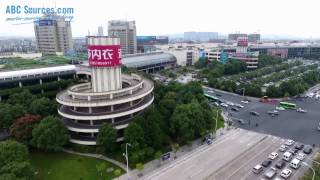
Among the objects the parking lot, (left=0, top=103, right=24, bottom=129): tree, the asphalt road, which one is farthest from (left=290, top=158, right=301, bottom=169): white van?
(left=0, top=103, right=24, bottom=129): tree

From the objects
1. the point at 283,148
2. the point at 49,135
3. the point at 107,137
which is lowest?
the point at 283,148

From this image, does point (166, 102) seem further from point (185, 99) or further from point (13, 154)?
point (13, 154)

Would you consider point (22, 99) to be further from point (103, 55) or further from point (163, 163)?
point (163, 163)

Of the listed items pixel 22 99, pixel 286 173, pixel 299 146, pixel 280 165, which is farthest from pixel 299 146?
pixel 22 99

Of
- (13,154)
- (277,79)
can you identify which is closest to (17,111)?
(13,154)

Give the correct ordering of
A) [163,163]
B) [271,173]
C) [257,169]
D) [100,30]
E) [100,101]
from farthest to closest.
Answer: [100,30], [100,101], [163,163], [257,169], [271,173]

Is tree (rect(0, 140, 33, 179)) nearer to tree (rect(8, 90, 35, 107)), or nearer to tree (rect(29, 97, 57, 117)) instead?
tree (rect(29, 97, 57, 117))
